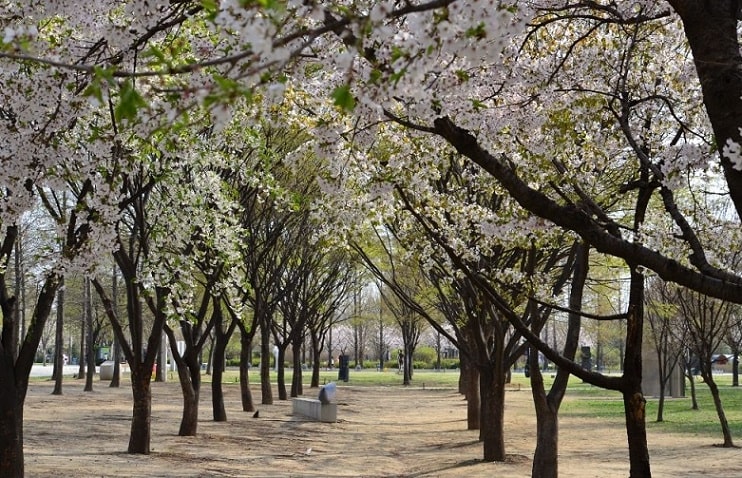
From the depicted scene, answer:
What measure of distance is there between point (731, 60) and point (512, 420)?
19.2 metres

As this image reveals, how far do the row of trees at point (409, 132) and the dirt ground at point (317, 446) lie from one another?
126 centimetres

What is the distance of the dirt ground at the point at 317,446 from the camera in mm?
12203

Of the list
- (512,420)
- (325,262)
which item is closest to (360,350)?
(325,262)

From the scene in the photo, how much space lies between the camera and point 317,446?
16.0 metres

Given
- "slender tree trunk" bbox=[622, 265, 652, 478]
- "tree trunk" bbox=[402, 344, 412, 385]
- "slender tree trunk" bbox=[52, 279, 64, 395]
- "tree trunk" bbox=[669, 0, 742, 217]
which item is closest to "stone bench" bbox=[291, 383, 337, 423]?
"slender tree trunk" bbox=[52, 279, 64, 395]

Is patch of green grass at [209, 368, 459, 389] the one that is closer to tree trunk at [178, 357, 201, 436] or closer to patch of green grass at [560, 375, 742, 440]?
patch of green grass at [560, 375, 742, 440]

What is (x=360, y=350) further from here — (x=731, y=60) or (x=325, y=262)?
(x=731, y=60)

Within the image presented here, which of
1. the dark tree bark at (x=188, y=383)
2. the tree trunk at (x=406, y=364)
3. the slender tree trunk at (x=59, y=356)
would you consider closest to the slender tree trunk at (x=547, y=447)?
the dark tree bark at (x=188, y=383)

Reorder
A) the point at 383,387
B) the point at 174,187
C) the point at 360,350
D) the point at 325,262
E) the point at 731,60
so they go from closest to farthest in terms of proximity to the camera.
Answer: the point at 731,60, the point at 174,187, the point at 325,262, the point at 383,387, the point at 360,350

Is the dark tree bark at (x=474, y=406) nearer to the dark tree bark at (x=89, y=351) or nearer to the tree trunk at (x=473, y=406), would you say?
the tree trunk at (x=473, y=406)

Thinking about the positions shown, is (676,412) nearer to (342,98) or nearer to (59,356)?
(59,356)

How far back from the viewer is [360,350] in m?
76.6

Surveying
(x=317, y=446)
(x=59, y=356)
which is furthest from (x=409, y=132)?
(x=59, y=356)

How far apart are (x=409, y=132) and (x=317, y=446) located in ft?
30.3
